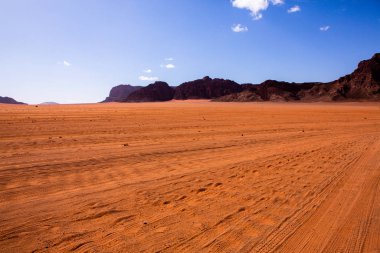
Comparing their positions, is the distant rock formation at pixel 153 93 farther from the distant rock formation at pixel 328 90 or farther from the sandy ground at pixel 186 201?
the sandy ground at pixel 186 201

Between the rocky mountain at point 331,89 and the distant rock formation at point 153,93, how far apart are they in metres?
63.0

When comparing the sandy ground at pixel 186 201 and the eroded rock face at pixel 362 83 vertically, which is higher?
the eroded rock face at pixel 362 83

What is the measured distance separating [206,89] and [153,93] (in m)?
33.0

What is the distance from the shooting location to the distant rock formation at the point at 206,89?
587 feet

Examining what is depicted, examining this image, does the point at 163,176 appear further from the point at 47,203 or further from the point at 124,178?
the point at 47,203

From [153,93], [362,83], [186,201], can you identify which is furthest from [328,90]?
[186,201]

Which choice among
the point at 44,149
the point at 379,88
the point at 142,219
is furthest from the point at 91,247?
the point at 379,88

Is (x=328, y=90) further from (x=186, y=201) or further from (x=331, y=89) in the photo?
(x=186, y=201)

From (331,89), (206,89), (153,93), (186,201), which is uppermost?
(206,89)

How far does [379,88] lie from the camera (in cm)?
9906

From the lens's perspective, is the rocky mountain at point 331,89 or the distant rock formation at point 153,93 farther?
the distant rock formation at point 153,93

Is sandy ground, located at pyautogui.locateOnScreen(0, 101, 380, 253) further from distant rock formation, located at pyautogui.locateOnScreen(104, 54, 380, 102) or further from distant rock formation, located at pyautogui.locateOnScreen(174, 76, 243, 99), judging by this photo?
distant rock formation, located at pyautogui.locateOnScreen(174, 76, 243, 99)

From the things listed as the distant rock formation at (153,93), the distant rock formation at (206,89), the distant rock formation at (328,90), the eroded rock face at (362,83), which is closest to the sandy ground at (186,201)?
the distant rock formation at (328,90)

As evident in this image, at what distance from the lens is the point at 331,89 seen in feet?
365
